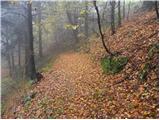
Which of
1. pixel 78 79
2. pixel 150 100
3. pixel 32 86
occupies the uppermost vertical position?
pixel 150 100

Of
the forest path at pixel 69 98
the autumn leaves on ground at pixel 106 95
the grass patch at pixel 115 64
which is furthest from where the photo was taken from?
the grass patch at pixel 115 64

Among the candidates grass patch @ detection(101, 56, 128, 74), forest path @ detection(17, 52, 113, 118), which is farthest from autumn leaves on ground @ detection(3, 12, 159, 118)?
grass patch @ detection(101, 56, 128, 74)

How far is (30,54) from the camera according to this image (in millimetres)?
18625

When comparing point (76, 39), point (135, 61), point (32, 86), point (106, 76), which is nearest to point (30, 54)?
point (32, 86)

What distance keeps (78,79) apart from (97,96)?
14.5ft

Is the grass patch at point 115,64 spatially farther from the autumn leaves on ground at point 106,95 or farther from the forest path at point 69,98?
the forest path at point 69,98

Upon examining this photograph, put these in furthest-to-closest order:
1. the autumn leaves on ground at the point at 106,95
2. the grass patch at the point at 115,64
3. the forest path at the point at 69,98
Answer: the grass patch at the point at 115,64 → the forest path at the point at 69,98 → the autumn leaves on ground at the point at 106,95

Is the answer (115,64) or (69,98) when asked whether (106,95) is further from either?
(115,64)

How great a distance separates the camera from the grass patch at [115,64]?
1297cm

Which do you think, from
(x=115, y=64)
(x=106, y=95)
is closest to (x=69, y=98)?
(x=106, y=95)

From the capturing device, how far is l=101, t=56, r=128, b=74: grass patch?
42.6 feet

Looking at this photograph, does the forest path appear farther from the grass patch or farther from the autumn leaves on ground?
the grass patch

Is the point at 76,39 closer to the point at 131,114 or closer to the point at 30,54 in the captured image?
the point at 30,54

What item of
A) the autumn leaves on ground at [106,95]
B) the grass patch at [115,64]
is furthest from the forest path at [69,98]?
the grass patch at [115,64]
